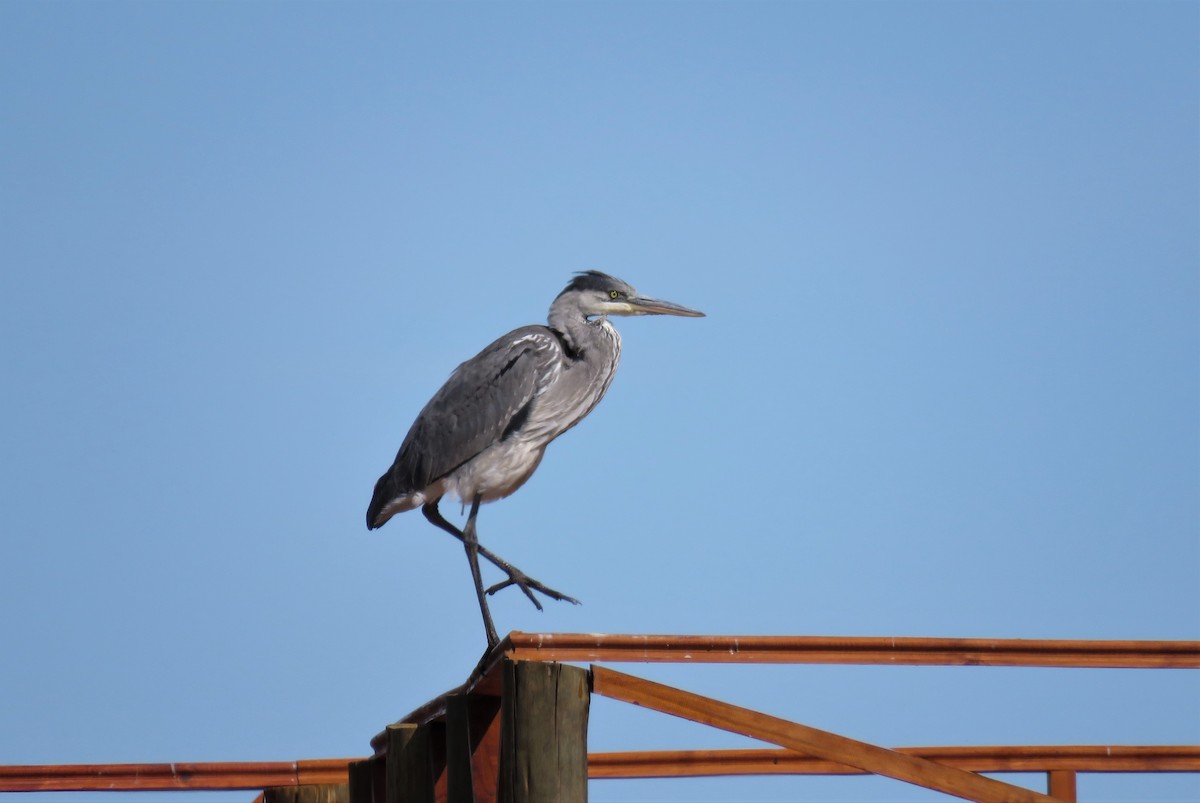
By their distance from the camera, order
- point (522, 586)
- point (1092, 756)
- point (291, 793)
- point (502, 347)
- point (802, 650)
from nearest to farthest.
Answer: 1. point (802, 650)
2. point (1092, 756)
3. point (291, 793)
4. point (522, 586)
5. point (502, 347)

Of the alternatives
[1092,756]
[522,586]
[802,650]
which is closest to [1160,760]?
[1092,756]

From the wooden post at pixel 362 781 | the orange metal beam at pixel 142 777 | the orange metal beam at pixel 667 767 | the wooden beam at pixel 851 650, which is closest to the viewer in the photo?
the wooden beam at pixel 851 650

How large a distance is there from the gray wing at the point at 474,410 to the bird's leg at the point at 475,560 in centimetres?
26

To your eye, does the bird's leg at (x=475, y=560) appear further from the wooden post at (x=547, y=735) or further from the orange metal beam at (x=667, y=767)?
the wooden post at (x=547, y=735)

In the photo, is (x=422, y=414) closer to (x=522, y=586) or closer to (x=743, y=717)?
(x=522, y=586)

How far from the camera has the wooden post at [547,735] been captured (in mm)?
3352

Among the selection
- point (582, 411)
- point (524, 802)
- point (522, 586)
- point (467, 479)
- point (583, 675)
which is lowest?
point (524, 802)

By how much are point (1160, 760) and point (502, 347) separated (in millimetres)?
3702

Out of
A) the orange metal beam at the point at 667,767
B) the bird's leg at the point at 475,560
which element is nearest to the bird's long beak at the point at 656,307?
the bird's leg at the point at 475,560

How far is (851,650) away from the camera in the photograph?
12.1 ft

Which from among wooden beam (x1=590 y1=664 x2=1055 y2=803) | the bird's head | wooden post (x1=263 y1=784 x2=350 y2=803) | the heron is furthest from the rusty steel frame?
the bird's head

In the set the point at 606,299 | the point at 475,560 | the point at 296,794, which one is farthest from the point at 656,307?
the point at 296,794

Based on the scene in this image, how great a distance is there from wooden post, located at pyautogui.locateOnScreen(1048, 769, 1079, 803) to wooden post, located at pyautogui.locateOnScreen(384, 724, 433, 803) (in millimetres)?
1862

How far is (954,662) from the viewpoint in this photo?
3816 millimetres
